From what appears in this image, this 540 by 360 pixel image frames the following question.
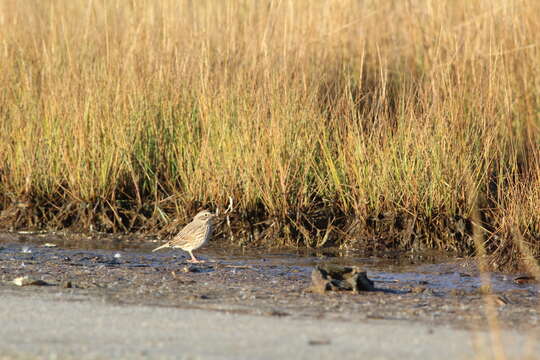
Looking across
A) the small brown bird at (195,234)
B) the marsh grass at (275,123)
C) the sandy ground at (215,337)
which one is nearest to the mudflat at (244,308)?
the sandy ground at (215,337)

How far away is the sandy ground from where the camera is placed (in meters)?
4.43

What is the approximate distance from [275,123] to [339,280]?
2.52 m

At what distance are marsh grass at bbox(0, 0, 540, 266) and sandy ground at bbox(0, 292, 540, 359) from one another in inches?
107

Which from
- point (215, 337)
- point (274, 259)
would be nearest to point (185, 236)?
point (274, 259)

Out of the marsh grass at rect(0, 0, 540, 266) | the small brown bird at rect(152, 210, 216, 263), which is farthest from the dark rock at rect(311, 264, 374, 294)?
the small brown bird at rect(152, 210, 216, 263)

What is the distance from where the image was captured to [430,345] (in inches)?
183

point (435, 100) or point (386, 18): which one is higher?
point (386, 18)

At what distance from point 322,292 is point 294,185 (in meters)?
2.51

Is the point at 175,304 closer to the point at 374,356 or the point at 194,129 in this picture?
the point at 374,356

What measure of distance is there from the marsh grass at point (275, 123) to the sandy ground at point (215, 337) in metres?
2.71

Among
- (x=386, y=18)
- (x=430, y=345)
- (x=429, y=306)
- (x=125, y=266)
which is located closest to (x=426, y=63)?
(x=386, y=18)

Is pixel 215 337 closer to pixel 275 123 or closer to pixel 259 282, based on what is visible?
pixel 259 282

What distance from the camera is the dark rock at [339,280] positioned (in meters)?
6.39

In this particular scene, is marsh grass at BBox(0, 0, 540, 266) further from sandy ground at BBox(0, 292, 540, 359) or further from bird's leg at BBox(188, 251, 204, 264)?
sandy ground at BBox(0, 292, 540, 359)
